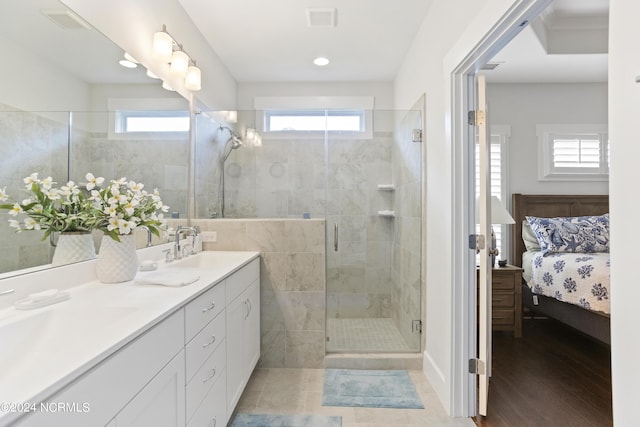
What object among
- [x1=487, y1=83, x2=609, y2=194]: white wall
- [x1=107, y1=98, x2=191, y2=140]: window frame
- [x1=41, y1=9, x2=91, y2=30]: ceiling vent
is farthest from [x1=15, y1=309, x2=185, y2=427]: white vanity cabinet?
[x1=487, y1=83, x2=609, y2=194]: white wall

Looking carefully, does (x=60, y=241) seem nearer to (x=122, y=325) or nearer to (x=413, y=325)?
(x=122, y=325)

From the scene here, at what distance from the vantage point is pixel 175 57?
2.24 meters

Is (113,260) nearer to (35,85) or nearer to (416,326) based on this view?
(35,85)

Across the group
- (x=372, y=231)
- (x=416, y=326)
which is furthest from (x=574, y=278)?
(x=372, y=231)

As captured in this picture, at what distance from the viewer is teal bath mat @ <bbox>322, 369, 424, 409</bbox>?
200cm

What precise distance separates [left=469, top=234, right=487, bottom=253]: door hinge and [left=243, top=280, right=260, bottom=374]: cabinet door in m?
1.36

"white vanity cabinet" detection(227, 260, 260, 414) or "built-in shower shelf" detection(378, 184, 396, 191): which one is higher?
"built-in shower shelf" detection(378, 184, 396, 191)

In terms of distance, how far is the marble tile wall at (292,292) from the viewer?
2.47 metres

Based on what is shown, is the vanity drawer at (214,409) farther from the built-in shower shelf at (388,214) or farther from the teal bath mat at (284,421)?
the built-in shower shelf at (388,214)

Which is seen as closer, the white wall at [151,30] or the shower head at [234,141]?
the white wall at [151,30]

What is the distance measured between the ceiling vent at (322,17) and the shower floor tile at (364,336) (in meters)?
2.31

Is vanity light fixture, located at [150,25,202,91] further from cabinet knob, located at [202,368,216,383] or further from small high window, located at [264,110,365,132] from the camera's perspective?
cabinet knob, located at [202,368,216,383]

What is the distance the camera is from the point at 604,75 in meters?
3.37

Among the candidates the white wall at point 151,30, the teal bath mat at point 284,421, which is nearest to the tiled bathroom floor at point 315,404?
the teal bath mat at point 284,421
